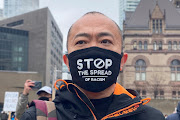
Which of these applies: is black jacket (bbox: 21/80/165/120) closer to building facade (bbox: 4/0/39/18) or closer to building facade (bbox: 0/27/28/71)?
building facade (bbox: 0/27/28/71)

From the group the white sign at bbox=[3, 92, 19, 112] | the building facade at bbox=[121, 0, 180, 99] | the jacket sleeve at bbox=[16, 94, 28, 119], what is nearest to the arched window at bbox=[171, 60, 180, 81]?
the building facade at bbox=[121, 0, 180, 99]

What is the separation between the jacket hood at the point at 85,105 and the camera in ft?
6.00

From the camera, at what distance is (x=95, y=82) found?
73.3 inches

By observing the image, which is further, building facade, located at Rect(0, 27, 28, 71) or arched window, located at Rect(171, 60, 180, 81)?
building facade, located at Rect(0, 27, 28, 71)

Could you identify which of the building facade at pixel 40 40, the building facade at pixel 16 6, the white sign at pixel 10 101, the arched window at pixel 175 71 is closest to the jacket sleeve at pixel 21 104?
the white sign at pixel 10 101

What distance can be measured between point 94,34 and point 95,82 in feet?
1.13

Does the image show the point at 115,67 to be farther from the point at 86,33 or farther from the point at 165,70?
the point at 165,70

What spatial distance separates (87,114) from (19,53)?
209 ft

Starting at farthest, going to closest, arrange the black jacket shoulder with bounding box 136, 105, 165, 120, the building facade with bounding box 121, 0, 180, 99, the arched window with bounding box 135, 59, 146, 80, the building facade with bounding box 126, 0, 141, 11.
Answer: the building facade with bounding box 126, 0, 141, 11 → the arched window with bounding box 135, 59, 146, 80 → the building facade with bounding box 121, 0, 180, 99 → the black jacket shoulder with bounding box 136, 105, 165, 120

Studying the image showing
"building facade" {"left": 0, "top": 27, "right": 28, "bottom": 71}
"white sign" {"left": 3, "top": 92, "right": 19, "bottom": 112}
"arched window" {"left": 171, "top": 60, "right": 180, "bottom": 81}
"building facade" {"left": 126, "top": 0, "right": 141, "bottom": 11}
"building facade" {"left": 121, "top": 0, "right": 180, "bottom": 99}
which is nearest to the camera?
"white sign" {"left": 3, "top": 92, "right": 19, "bottom": 112}

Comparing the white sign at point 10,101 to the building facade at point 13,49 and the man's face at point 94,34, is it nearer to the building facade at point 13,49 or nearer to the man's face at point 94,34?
the man's face at point 94,34

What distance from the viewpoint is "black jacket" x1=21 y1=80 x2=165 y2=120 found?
5.98ft

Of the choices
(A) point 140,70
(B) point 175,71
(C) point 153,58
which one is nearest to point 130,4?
(C) point 153,58

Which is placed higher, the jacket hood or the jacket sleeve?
the jacket hood
